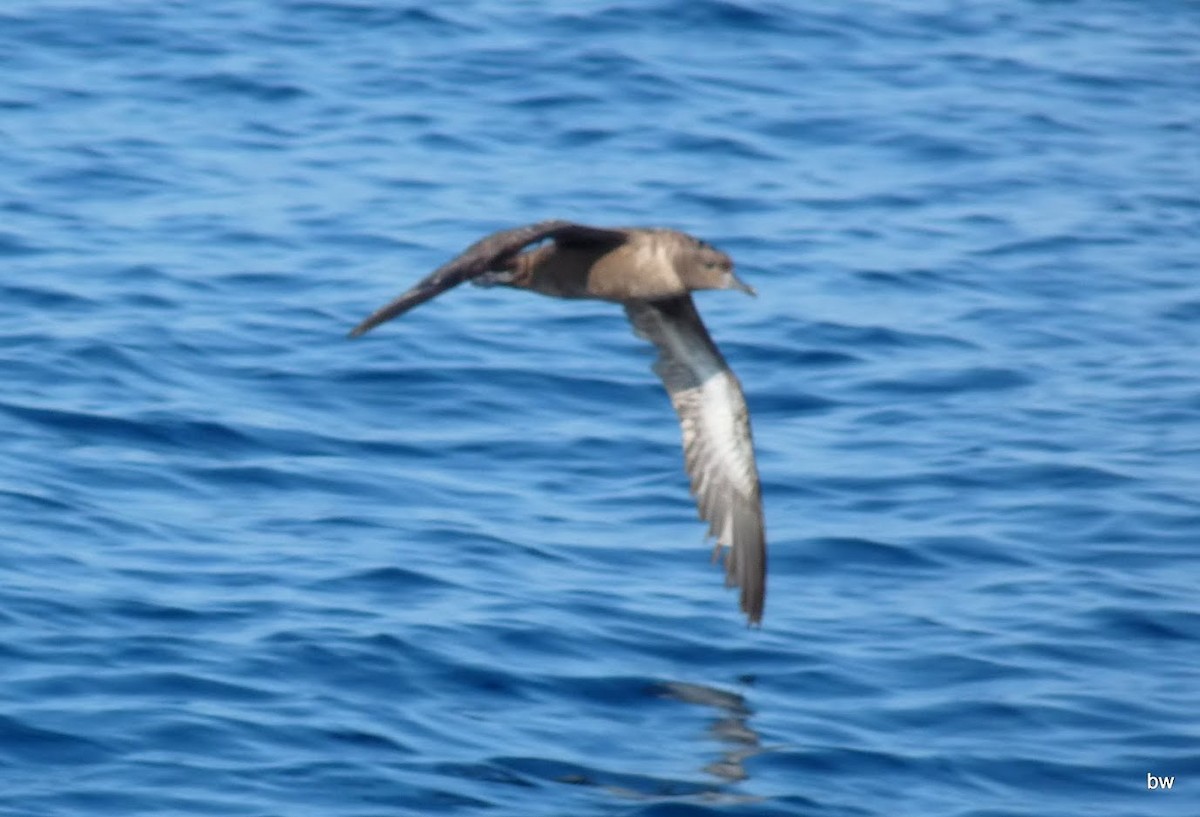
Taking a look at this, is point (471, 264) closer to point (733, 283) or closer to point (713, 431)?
point (733, 283)

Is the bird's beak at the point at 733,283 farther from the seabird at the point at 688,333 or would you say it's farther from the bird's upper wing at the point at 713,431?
the bird's upper wing at the point at 713,431

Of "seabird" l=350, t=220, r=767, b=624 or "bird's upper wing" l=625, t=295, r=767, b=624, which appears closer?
"seabird" l=350, t=220, r=767, b=624

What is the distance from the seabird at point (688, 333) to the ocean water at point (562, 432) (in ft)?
1.35

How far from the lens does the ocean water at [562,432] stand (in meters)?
8.47

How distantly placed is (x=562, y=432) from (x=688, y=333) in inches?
72.6

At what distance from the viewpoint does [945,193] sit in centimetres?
1528

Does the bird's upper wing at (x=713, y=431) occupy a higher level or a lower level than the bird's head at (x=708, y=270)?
lower

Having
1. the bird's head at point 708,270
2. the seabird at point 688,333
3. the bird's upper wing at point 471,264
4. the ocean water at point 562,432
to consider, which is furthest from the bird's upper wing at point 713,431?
the bird's upper wing at point 471,264

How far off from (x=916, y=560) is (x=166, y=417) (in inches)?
142

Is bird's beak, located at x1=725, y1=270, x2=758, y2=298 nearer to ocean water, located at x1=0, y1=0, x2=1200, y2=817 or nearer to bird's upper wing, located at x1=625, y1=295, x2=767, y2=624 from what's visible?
bird's upper wing, located at x1=625, y1=295, x2=767, y2=624

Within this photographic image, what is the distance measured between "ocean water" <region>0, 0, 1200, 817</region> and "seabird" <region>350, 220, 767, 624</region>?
1.35 feet

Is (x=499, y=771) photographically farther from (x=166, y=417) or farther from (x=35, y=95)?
(x=35, y=95)

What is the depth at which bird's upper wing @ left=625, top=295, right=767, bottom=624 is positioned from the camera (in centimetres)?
938

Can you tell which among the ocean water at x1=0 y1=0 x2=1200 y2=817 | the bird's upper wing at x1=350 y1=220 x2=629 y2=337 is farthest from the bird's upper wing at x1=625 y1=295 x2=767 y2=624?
the bird's upper wing at x1=350 y1=220 x2=629 y2=337
